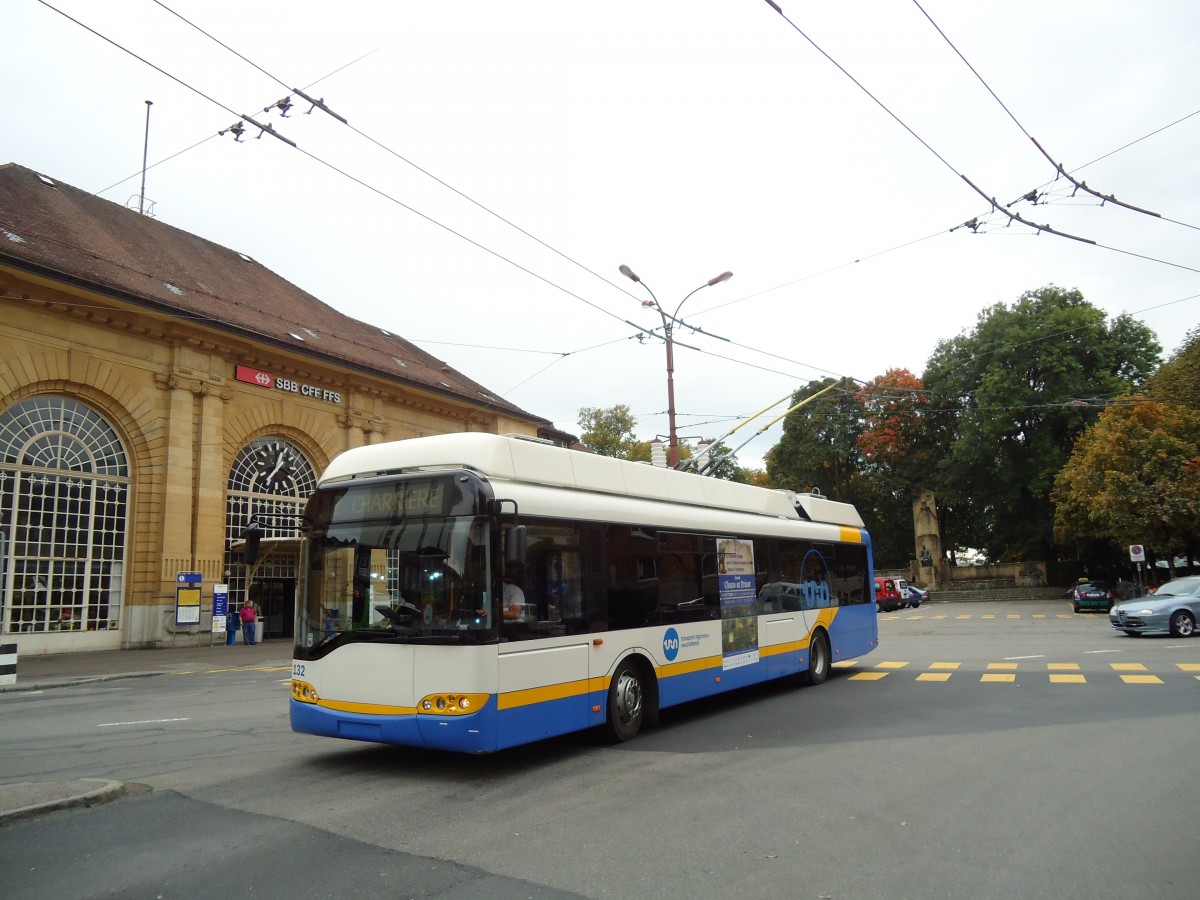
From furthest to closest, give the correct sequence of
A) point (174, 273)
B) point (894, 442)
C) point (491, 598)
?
point (894, 442)
point (174, 273)
point (491, 598)

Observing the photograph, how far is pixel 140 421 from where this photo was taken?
2647 cm

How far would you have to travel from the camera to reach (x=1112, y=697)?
1180 cm

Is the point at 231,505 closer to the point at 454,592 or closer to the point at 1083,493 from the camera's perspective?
the point at 454,592

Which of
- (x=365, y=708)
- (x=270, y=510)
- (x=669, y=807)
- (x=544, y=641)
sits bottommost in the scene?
(x=669, y=807)

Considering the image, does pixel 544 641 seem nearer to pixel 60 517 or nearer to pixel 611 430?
pixel 60 517

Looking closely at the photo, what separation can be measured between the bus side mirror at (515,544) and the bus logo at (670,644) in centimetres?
316

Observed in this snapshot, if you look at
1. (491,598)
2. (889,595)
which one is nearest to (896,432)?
(889,595)

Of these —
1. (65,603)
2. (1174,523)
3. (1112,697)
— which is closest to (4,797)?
(1112,697)

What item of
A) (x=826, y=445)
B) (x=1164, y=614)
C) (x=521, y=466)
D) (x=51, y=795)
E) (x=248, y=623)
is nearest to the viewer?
(x=51, y=795)

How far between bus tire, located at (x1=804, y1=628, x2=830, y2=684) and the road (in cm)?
199

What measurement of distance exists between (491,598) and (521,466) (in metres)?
1.48

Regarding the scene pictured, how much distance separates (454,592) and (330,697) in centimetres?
159

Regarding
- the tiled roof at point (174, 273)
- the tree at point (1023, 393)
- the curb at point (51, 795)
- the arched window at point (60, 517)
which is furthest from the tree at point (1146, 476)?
the curb at point (51, 795)

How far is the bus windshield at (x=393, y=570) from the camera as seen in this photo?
746cm
